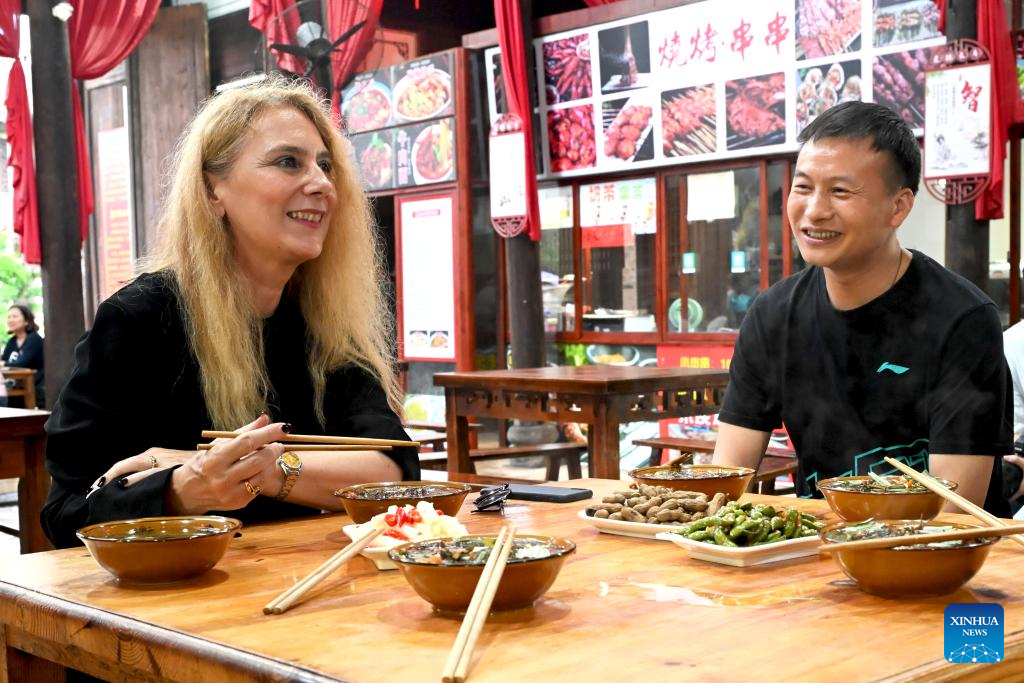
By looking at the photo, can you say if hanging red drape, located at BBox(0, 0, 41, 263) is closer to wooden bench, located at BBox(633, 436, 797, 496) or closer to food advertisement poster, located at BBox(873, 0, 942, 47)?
wooden bench, located at BBox(633, 436, 797, 496)

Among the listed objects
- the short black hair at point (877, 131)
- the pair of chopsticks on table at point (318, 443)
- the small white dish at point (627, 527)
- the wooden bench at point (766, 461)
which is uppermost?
the short black hair at point (877, 131)

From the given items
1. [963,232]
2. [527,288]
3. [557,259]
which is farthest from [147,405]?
[557,259]

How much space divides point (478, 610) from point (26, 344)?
986 cm

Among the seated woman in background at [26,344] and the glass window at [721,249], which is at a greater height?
the glass window at [721,249]

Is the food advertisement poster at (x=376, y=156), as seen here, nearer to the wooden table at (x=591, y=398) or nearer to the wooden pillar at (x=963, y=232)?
the wooden table at (x=591, y=398)

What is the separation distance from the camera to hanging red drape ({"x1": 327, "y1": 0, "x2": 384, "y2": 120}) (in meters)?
8.81

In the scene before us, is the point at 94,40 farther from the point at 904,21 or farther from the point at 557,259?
the point at 904,21

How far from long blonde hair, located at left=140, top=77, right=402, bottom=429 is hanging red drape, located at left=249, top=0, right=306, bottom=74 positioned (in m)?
6.95

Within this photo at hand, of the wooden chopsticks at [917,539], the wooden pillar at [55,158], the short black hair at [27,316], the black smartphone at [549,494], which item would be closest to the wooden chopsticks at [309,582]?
the wooden chopsticks at [917,539]

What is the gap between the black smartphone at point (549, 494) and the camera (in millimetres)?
2102

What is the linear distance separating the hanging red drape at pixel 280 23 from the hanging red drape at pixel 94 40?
3.01 feet

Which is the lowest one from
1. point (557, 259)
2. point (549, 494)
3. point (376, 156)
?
point (549, 494)

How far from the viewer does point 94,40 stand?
29.8 ft

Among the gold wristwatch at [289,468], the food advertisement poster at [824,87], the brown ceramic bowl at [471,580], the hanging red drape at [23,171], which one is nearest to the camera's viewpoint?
the brown ceramic bowl at [471,580]
